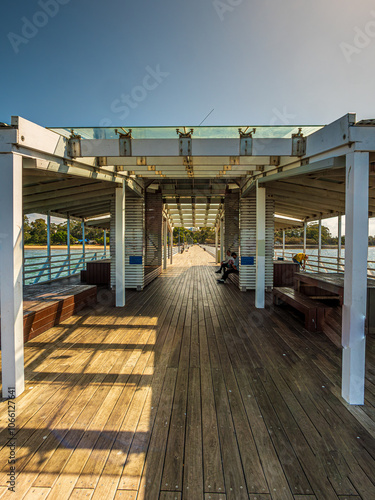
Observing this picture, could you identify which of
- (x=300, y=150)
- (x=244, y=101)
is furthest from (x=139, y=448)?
(x=244, y=101)

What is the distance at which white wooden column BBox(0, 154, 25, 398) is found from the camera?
A: 2742 millimetres

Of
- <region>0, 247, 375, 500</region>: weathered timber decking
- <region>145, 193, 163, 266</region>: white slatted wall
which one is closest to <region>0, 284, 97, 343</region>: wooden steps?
<region>0, 247, 375, 500</region>: weathered timber decking

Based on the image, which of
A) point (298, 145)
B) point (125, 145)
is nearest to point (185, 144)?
point (125, 145)

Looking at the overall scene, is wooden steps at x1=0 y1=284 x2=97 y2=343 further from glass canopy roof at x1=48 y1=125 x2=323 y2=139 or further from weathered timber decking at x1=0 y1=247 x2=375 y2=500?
glass canopy roof at x1=48 y1=125 x2=323 y2=139

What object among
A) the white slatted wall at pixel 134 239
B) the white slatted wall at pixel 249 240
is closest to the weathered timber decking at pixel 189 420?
the white slatted wall at pixel 249 240

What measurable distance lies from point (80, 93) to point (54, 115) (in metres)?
1.85

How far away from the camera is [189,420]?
2.32 metres

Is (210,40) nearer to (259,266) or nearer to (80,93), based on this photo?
(80,93)

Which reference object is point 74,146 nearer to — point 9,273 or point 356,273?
point 9,273

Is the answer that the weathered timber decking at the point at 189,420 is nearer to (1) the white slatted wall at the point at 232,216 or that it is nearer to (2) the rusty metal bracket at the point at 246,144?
(2) the rusty metal bracket at the point at 246,144

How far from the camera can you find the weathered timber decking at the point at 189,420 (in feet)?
5.58

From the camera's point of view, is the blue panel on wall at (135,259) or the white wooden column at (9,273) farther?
the blue panel on wall at (135,259)

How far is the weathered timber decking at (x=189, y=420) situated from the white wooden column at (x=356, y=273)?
0.29 meters

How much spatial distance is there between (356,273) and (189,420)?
2.22 meters
